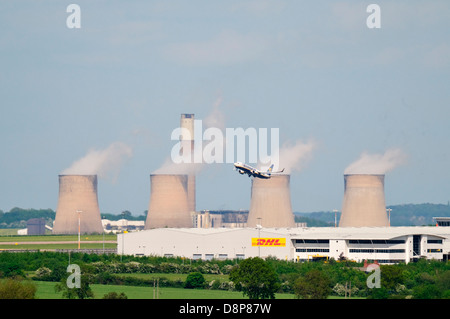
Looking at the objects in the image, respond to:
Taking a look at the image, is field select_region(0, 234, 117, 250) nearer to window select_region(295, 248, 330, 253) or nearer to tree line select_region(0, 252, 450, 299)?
tree line select_region(0, 252, 450, 299)

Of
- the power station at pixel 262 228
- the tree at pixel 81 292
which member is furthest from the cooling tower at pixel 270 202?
the tree at pixel 81 292

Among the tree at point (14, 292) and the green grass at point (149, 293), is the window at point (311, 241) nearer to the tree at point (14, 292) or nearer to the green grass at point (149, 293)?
the green grass at point (149, 293)

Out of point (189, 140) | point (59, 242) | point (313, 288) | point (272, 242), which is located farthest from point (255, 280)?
point (189, 140)

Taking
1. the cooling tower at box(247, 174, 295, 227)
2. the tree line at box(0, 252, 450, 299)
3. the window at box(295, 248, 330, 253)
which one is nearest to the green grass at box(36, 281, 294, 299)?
the tree line at box(0, 252, 450, 299)

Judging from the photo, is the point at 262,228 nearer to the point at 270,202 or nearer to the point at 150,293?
the point at 270,202

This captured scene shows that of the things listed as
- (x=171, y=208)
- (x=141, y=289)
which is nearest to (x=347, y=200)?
(x=171, y=208)
